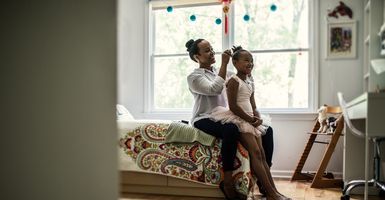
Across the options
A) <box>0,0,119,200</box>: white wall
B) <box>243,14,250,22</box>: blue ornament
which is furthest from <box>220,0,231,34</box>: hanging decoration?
<box>0,0,119,200</box>: white wall

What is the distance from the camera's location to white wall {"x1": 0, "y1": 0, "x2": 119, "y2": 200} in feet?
1.60

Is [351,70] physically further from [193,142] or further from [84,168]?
[84,168]

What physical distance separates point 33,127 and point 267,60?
9.95 ft

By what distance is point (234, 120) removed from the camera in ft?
7.20

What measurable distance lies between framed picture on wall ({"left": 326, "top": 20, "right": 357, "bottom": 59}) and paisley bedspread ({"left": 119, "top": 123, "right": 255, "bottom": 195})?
1.41 m

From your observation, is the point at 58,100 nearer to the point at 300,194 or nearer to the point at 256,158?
the point at 256,158

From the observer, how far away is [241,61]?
2.27 metres

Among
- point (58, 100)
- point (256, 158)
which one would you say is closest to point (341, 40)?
point (256, 158)

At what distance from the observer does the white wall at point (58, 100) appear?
49 centimetres

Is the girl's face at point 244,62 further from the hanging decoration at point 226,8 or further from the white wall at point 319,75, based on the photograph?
the hanging decoration at point 226,8

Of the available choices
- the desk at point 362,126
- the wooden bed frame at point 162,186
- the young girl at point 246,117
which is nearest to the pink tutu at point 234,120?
the young girl at point 246,117

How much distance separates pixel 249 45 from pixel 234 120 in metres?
1.38

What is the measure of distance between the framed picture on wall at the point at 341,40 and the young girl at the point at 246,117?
109 centimetres

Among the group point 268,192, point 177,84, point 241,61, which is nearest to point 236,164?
point 268,192
